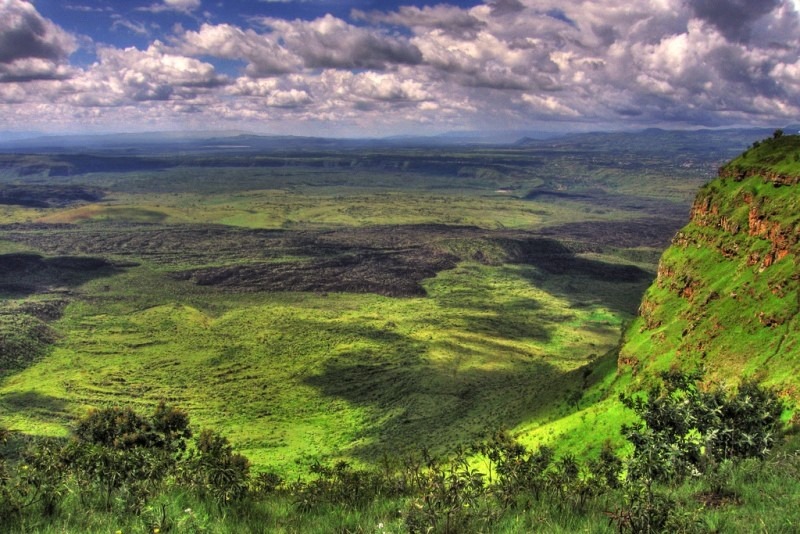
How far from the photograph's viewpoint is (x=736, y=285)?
60406 mm

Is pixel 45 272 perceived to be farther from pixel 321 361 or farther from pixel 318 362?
pixel 321 361

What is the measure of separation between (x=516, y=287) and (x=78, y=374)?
137114 millimetres

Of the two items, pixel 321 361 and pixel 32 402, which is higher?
pixel 32 402

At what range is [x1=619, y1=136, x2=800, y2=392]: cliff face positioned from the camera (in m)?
50.9

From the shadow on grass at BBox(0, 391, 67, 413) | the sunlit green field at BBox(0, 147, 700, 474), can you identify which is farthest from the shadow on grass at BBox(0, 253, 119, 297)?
the shadow on grass at BBox(0, 391, 67, 413)

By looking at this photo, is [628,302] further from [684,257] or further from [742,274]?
[742,274]

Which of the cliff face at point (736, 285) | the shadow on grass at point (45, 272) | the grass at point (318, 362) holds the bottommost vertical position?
the grass at point (318, 362)

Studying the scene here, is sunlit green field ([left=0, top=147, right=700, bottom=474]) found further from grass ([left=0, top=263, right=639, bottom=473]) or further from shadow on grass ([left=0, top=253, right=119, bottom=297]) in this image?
shadow on grass ([left=0, top=253, right=119, bottom=297])

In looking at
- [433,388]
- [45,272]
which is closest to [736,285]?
[433,388]

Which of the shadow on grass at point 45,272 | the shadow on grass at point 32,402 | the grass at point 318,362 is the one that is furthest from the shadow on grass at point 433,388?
the shadow on grass at point 45,272

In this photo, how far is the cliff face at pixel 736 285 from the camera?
50900 millimetres

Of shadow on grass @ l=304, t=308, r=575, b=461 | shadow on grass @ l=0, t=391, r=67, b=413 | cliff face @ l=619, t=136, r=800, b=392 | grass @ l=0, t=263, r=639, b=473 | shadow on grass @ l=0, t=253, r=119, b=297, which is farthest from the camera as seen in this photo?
shadow on grass @ l=0, t=253, r=119, b=297

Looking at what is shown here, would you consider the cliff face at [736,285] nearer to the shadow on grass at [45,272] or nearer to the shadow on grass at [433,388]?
the shadow on grass at [433,388]

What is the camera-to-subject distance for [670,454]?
78.6ft
